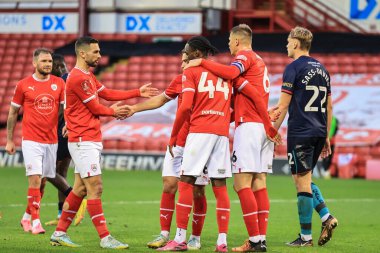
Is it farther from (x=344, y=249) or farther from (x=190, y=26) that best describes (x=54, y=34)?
(x=344, y=249)

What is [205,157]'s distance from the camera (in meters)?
9.66

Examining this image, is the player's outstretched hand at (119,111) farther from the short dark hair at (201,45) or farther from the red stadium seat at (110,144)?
the red stadium seat at (110,144)

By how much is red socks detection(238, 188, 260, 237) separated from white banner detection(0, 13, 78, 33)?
1028 inches

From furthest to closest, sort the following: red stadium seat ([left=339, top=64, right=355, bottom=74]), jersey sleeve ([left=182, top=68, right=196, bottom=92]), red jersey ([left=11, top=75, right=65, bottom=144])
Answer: red stadium seat ([left=339, top=64, right=355, bottom=74]) < red jersey ([left=11, top=75, right=65, bottom=144]) < jersey sleeve ([left=182, top=68, right=196, bottom=92])

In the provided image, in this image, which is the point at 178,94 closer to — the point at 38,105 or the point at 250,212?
the point at 250,212

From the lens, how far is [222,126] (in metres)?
9.77

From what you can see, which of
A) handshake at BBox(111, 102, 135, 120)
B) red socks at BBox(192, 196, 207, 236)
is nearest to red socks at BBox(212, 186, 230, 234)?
red socks at BBox(192, 196, 207, 236)

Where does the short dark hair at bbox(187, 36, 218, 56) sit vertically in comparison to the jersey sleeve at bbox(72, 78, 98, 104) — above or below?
above

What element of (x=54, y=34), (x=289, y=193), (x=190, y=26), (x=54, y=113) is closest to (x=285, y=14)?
(x=190, y=26)

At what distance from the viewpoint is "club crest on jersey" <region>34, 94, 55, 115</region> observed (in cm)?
1180

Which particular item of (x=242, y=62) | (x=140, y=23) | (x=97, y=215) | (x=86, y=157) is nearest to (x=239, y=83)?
(x=242, y=62)

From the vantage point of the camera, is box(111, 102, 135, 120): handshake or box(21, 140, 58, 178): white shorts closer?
box(111, 102, 135, 120): handshake

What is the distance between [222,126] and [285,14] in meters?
24.5

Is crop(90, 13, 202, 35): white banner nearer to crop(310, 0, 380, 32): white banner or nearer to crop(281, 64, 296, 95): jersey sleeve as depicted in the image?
crop(310, 0, 380, 32): white banner
